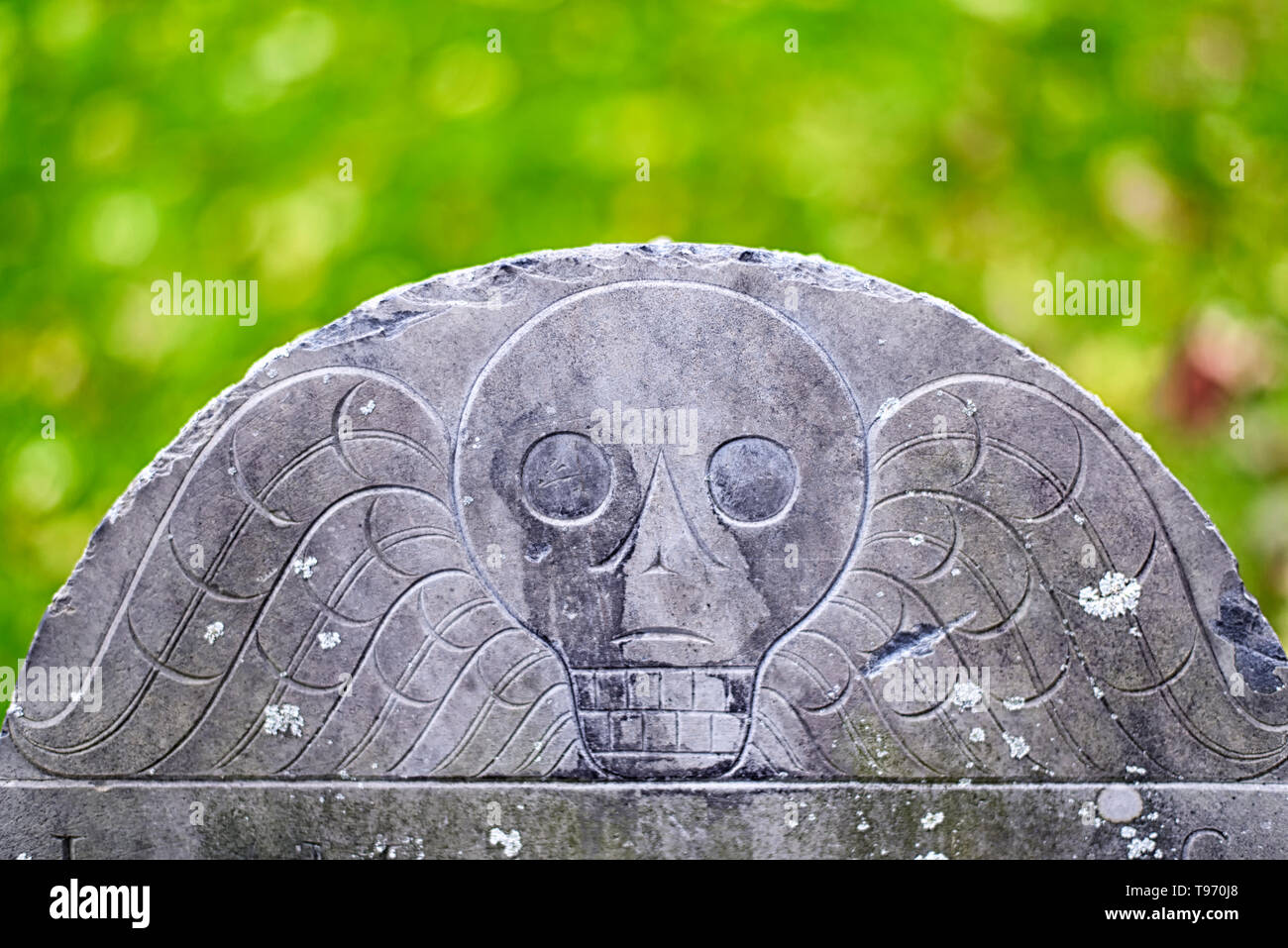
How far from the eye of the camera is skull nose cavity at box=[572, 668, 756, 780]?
1884 mm

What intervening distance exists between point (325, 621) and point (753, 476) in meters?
0.69

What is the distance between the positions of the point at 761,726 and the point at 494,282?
80 cm

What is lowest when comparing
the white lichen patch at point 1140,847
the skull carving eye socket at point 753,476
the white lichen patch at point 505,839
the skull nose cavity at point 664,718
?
the white lichen patch at point 1140,847

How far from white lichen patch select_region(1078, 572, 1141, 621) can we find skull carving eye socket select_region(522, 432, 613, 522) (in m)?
0.75

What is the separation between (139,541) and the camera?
1.89m

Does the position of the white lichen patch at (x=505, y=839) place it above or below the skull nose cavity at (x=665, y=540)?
below

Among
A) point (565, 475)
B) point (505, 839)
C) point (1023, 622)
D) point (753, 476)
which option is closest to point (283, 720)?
point (505, 839)

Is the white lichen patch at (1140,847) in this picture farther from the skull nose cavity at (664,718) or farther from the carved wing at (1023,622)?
the skull nose cavity at (664,718)

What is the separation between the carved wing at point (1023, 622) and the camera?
1858 mm

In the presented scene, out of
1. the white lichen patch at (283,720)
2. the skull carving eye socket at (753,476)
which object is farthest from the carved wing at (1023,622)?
the white lichen patch at (283,720)

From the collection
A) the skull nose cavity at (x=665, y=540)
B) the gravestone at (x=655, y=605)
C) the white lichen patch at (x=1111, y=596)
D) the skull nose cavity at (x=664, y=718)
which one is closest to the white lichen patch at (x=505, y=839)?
the gravestone at (x=655, y=605)

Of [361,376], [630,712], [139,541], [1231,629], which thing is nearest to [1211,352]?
[1231,629]

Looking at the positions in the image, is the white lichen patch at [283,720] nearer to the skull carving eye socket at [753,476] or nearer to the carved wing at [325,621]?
the carved wing at [325,621]

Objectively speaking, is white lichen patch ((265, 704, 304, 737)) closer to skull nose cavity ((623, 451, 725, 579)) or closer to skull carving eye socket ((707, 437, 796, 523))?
skull nose cavity ((623, 451, 725, 579))
